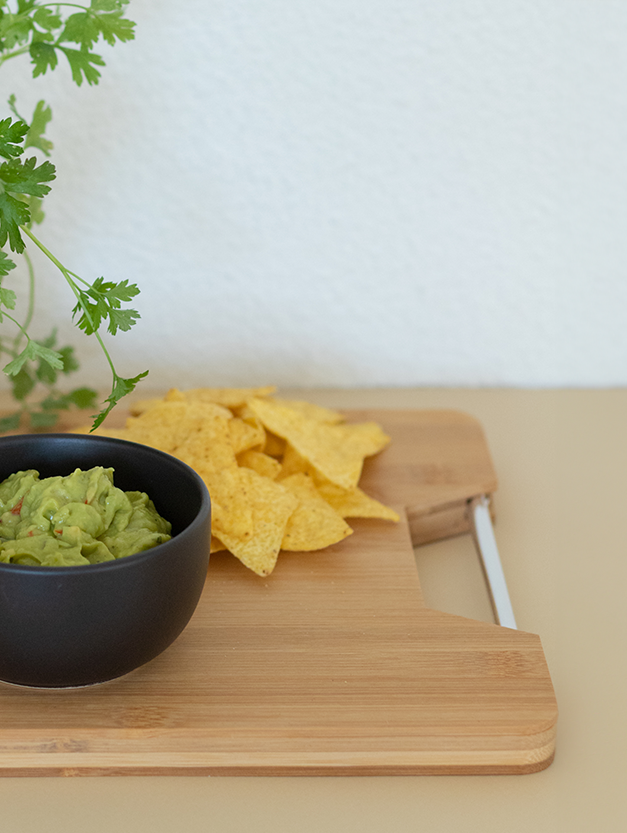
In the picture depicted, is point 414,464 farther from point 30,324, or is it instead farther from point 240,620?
point 30,324

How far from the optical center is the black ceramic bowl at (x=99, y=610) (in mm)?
697

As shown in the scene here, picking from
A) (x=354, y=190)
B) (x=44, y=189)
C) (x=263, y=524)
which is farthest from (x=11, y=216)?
(x=354, y=190)

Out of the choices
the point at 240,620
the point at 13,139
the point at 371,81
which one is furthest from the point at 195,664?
the point at 371,81

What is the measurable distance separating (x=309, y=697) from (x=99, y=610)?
8.0 inches

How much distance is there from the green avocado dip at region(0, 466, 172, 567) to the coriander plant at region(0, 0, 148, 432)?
0.22ft

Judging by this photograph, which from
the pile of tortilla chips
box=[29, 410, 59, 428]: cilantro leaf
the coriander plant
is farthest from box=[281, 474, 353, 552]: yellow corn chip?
box=[29, 410, 59, 428]: cilantro leaf

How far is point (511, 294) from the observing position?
1.58 metres

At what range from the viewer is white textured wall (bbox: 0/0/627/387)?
1.42 metres

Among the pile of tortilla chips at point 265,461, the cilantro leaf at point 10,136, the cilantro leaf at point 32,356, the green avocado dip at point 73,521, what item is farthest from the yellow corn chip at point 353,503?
the cilantro leaf at point 10,136

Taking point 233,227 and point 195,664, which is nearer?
point 195,664

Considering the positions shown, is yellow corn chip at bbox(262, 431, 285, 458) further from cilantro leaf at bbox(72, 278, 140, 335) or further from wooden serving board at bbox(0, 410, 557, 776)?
cilantro leaf at bbox(72, 278, 140, 335)

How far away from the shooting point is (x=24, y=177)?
812 millimetres

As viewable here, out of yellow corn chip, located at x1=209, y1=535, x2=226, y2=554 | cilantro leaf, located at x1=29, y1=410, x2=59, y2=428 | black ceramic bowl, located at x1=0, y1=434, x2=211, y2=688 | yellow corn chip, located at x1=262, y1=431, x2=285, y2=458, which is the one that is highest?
black ceramic bowl, located at x1=0, y1=434, x2=211, y2=688

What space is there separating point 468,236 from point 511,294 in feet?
0.43
